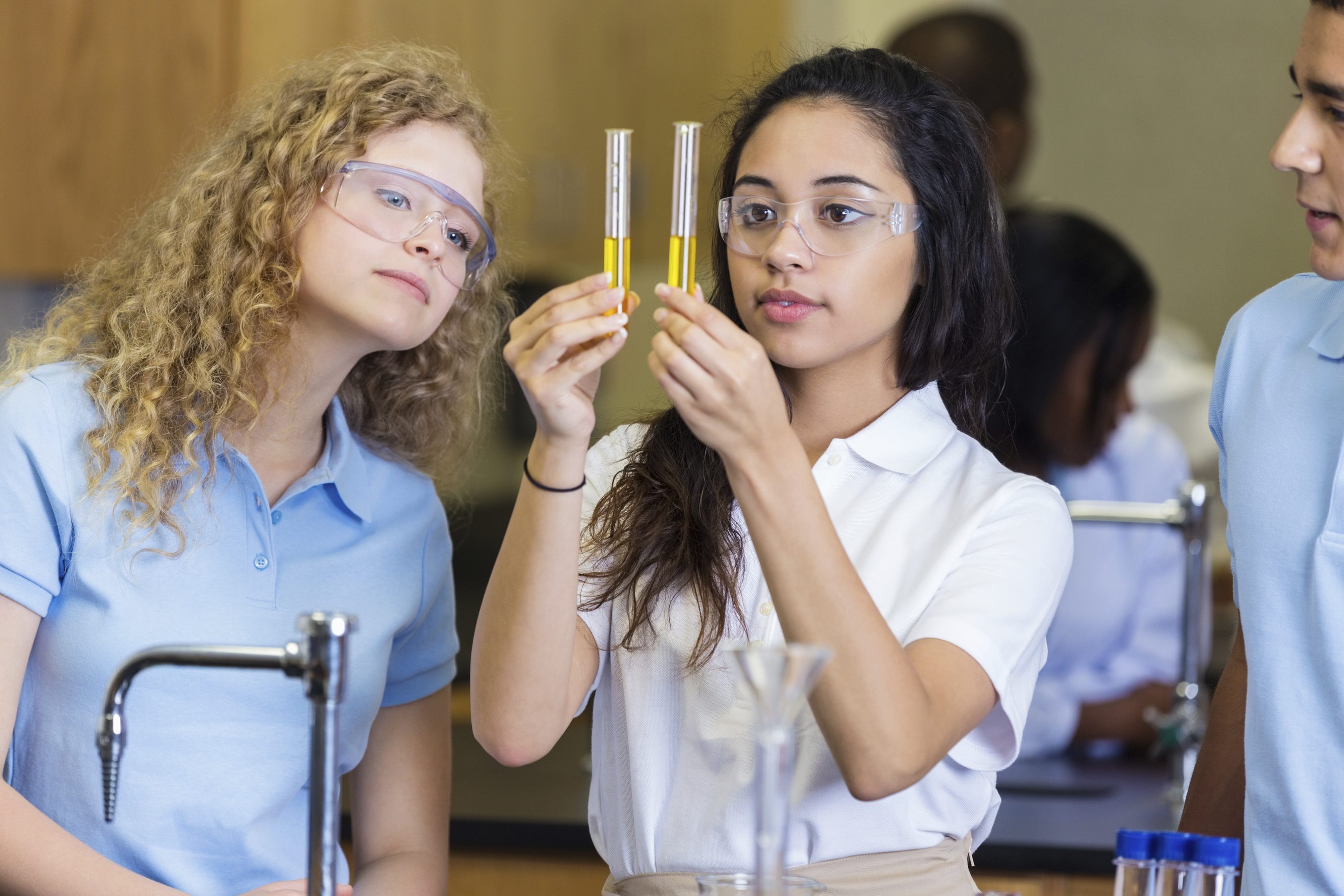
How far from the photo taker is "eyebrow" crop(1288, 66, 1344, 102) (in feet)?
4.27

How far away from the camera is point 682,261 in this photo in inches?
48.8

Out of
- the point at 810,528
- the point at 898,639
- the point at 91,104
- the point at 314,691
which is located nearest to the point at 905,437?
the point at 898,639

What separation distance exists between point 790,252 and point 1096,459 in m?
1.66

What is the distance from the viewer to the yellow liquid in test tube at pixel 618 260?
1.22 m

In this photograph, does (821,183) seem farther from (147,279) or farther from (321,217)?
(147,279)

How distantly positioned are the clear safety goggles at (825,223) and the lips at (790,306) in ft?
0.15

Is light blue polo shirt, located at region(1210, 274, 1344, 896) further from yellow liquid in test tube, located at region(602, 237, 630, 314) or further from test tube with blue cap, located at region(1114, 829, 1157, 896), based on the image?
yellow liquid in test tube, located at region(602, 237, 630, 314)

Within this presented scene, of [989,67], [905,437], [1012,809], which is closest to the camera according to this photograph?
[905,437]

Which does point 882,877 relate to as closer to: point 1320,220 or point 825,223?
point 825,223

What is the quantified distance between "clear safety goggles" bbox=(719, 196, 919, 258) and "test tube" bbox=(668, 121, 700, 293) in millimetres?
187

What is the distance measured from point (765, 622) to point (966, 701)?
24cm

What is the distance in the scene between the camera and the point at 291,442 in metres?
1.64

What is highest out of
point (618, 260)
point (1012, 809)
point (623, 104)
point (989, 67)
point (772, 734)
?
point (623, 104)

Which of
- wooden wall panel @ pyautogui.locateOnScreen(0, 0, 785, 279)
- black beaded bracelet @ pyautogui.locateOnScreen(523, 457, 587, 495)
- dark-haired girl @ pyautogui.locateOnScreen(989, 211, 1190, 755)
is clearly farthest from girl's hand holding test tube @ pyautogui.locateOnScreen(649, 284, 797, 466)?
dark-haired girl @ pyautogui.locateOnScreen(989, 211, 1190, 755)
